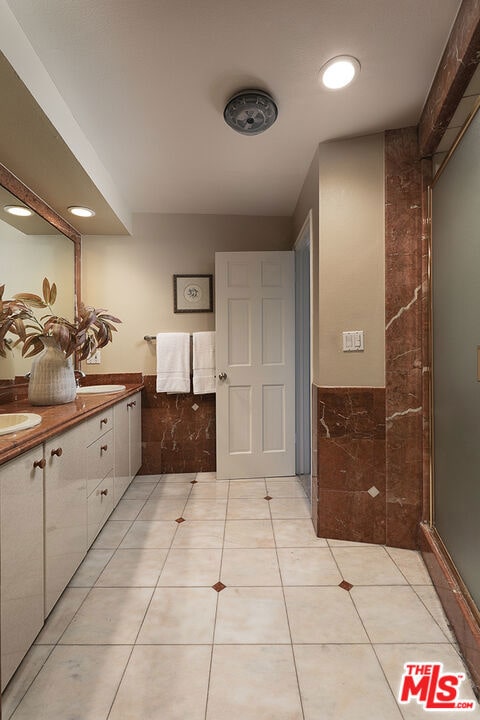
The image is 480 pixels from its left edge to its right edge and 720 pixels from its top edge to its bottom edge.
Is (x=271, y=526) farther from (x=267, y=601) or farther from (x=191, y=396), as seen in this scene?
(x=191, y=396)

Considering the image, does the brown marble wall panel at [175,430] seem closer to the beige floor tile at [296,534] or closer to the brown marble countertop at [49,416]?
the brown marble countertop at [49,416]

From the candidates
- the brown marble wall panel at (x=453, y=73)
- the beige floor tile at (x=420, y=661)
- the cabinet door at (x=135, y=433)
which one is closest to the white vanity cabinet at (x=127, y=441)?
the cabinet door at (x=135, y=433)

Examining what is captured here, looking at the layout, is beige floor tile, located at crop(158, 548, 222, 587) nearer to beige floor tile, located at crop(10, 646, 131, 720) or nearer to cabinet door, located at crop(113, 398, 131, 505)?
beige floor tile, located at crop(10, 646, 131, 720)

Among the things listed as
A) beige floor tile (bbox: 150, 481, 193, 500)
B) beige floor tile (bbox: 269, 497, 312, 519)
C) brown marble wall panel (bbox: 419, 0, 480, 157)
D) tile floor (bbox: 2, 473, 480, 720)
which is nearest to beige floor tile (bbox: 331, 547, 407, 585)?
tile floor (bbox: 2, 473, 480, 720)

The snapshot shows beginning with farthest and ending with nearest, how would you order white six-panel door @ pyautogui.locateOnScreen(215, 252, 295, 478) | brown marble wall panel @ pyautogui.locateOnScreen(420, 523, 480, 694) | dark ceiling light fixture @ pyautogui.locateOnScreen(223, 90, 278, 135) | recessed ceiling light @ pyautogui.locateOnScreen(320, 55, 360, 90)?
white six-panel door @ pyautogui.locateOnScreen(215, 252, 295, 478), dark ceiling light fixture @ pyautogui.locateOnScreen(223, 90, 278, 135), recessed ceiling light @ pyautogui.locateOnScreen(320, 55, 360, 90), brown marble wall panel @ pyautogui.locateOnScreen(420, 523, 480, 694)

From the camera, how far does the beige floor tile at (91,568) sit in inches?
63.2

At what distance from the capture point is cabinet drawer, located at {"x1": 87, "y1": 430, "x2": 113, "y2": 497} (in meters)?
1.74

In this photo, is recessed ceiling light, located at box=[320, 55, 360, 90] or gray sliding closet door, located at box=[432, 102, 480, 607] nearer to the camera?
gray sliding closet door, located at box=[432, 102, 480, 607]

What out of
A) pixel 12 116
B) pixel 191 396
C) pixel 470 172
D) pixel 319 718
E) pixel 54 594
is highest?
pixel 12 116

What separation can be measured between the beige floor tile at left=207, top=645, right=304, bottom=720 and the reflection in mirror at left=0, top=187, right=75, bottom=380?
6.24ft

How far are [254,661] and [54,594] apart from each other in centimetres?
84

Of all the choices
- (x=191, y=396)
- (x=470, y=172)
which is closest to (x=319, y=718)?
(x=470, y=172)

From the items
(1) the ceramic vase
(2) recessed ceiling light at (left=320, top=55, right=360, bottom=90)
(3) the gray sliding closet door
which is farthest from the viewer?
(1) the ceramic vase

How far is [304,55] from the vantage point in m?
1.37
